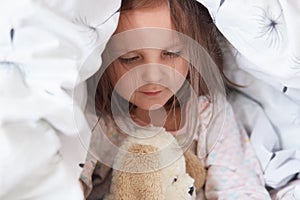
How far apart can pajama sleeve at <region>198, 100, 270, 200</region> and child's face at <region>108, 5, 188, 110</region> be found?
134 millimetres

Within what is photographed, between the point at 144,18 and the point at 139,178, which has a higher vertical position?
the point at 144,18

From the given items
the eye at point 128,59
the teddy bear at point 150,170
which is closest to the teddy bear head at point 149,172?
the teddy bear at point 150,170

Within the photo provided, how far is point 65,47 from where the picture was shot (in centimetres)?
70

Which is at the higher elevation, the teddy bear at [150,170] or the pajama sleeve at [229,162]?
the teddy bear at [150,170]

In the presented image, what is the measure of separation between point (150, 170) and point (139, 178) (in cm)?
2

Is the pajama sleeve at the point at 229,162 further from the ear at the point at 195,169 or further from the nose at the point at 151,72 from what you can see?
the nose at the point at 151,72

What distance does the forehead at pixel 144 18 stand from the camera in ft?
2.65

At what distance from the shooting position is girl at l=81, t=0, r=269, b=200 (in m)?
0.81

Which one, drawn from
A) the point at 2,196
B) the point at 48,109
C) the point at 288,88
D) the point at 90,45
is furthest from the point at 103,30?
the point at 288,88

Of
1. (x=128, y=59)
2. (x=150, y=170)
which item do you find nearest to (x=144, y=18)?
(x=128, y=59)

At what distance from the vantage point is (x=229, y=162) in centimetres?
96

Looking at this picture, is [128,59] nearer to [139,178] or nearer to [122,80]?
[122,80]

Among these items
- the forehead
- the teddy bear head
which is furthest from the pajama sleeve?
the forehead

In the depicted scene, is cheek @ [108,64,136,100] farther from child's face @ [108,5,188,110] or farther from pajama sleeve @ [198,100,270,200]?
pajama sleeve @ [198,100,270,200]
